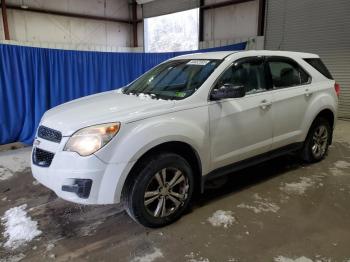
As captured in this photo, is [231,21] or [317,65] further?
[231,21]

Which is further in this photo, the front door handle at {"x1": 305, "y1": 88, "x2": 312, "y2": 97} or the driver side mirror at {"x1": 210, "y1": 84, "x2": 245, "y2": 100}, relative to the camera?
the front door handle at {"x1": 305, "y1": 88, "x2": 312, "y2": 97}

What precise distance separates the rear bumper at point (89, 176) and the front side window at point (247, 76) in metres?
1.36

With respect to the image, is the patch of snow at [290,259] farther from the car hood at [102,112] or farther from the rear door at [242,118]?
the car hood at [102,112]

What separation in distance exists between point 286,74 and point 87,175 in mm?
2754

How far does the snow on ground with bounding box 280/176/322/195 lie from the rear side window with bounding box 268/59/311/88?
122cm

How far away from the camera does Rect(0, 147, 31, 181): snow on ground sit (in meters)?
4.30

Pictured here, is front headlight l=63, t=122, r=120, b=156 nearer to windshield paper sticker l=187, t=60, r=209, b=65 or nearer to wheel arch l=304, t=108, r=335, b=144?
windshield paper sticker l=187, t=60, r=209, b=65

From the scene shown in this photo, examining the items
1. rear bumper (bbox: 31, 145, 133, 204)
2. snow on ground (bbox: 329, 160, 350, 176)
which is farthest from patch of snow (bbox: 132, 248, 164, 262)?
snow on ground (bbox: 329, 160, 350, 176)

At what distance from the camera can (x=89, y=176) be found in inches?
91.4

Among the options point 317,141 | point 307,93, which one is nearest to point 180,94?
point 307,93

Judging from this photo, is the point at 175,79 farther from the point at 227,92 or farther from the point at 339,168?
the point at 339,168

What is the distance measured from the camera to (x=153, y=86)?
133 inches

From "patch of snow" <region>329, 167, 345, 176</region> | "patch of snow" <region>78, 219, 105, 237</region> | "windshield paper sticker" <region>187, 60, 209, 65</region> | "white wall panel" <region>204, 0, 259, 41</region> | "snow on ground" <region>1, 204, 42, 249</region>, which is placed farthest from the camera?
"white wall panel" <region>204, 0, 259, 41</region>

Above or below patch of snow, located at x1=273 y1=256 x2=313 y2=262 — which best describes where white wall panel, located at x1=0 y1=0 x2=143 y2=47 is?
above
